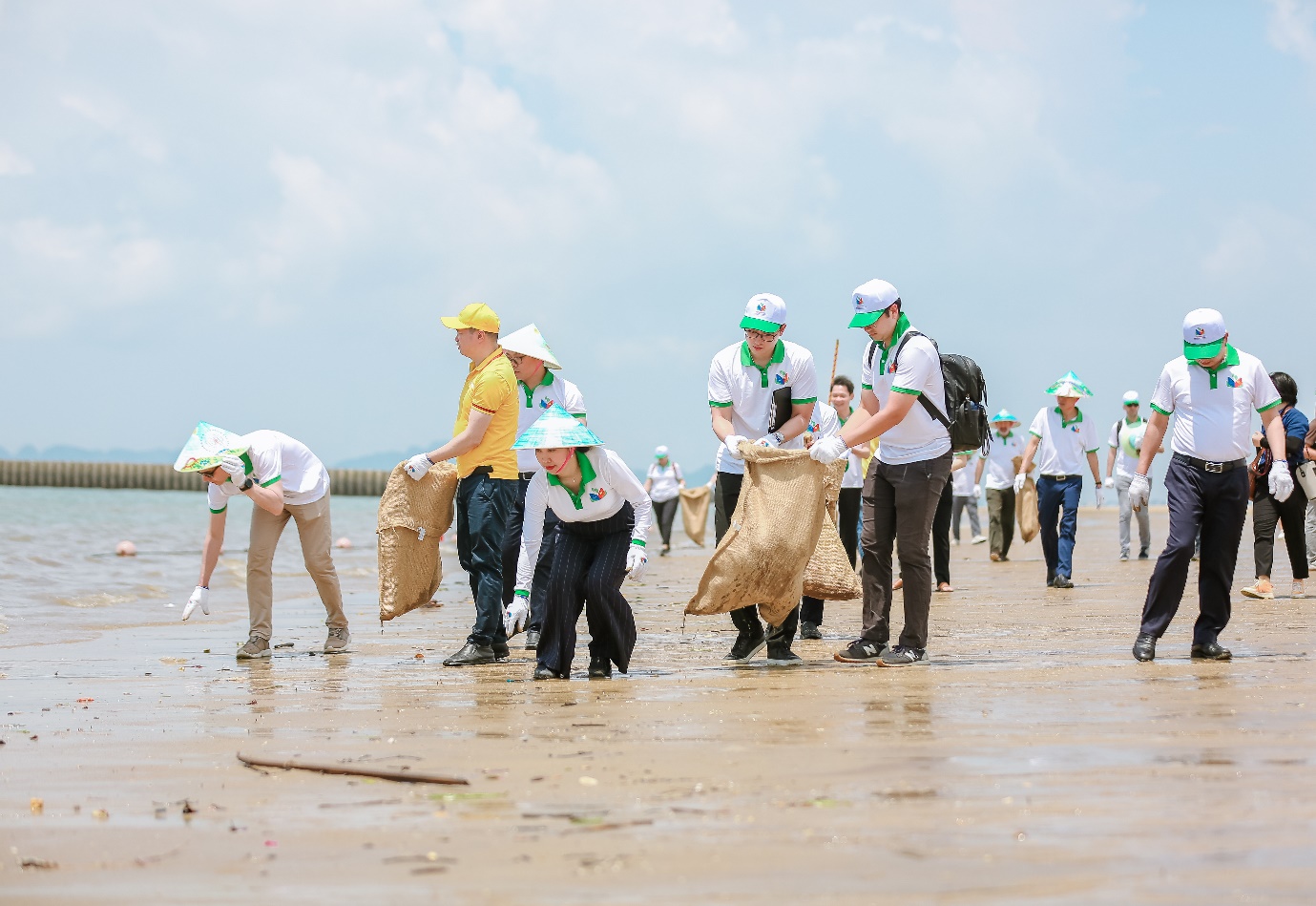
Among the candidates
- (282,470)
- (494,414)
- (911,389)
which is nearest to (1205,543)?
(911,389)

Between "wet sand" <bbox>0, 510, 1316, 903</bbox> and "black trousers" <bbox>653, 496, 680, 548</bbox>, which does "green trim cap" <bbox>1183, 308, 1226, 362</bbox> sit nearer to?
"wet sand" <bbox>0, 510, 1316, 903</bbox>

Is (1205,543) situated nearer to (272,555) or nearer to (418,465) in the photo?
(418,465)

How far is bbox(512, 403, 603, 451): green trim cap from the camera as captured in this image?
6441mm

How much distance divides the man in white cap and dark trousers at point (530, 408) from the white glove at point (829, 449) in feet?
5.02

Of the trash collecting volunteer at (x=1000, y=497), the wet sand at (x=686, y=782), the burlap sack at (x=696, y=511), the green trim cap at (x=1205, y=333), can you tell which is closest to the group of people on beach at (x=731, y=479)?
the green trim cap at (x=1205, y=333)

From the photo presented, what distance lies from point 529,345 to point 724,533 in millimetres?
1525

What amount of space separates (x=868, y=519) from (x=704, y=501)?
54.7ft

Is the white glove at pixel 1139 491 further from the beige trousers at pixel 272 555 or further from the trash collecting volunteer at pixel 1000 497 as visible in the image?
the trash collecting volunteer at pixel 1000 497

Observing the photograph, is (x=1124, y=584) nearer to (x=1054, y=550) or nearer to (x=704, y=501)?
(x=1054, y=550)

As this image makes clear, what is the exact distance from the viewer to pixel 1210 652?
6.91 metres

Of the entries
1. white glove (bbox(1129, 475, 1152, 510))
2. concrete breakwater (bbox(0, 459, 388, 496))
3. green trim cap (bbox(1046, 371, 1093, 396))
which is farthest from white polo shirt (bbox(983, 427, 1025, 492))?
concrete breakwater (bbox(0, 459, 388, 496))

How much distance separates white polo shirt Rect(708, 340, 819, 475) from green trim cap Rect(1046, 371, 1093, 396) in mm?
6426

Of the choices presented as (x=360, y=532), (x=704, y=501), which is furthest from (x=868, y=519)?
(x=360, y=532)

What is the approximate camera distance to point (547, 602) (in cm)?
671
